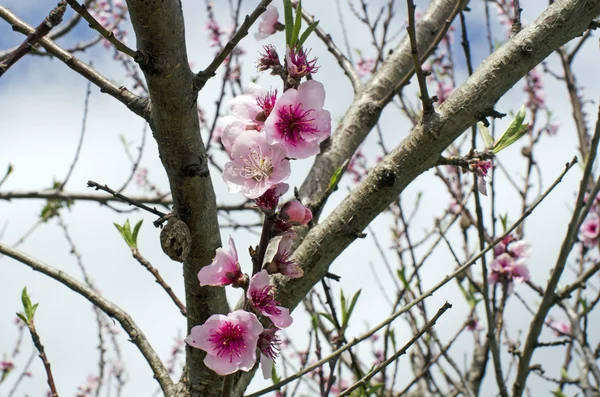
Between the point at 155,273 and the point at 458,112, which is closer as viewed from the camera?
the point at 458,112

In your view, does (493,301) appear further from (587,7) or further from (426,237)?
(587,7)

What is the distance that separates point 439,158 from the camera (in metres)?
1.37

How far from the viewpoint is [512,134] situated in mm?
1508

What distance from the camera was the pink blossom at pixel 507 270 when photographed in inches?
125

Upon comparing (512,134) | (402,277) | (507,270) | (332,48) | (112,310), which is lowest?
(112,310)

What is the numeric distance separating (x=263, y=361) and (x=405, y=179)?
56 cm

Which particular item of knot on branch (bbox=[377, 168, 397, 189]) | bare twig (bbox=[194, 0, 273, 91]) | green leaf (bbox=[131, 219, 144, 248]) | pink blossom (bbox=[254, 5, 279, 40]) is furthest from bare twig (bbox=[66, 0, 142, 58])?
pink blossom (bbox=[254, 5, 279, 40])

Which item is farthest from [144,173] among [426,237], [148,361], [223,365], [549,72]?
[223,365]

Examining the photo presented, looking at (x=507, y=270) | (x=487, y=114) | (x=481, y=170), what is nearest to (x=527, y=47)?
(x=487, y=114)

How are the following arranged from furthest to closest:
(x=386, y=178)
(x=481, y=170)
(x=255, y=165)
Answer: (x=481, y=170) → (x=386, y=178) → (x=255, y=165)

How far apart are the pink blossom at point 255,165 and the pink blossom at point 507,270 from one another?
99.1 inches

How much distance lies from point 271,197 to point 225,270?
0.17 meters

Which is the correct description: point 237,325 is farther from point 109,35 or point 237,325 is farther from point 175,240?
point 109,35

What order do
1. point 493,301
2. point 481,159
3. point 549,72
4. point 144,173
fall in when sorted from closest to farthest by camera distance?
point 481,159 < point 493,301 < point 549,72 < point 144,173
